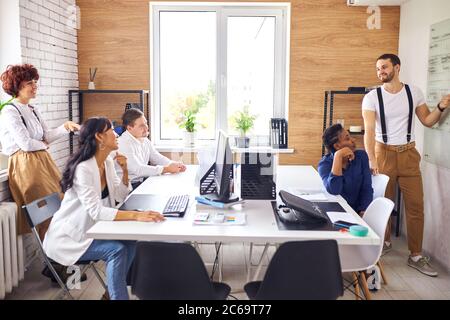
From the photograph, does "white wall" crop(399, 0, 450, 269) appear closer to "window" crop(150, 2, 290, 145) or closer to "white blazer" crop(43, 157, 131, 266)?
"window" crop(150, 2, 290, 145)

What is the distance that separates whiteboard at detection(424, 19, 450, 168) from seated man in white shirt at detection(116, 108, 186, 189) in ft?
6.94

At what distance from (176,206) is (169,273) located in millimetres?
766

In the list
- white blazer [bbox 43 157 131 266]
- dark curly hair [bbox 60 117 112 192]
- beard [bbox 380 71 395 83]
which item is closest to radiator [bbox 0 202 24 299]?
white blazer [bbox 43 157 131 266]

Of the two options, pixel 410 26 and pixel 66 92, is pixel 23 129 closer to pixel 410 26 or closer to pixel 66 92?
pixel 66 92

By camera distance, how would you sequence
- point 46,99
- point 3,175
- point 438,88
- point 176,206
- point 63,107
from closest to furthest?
1. point 176,206
2. point 3,175
3. point 438,88
4. point 46,99
5. point 63,107

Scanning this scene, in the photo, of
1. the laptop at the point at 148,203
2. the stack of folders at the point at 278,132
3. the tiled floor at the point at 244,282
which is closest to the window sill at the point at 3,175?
the tiled floor at the point at 244,282

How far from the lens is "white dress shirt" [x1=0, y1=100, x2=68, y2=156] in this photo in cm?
352

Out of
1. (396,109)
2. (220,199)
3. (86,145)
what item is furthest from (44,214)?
(396,109)

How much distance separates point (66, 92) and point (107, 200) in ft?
7.15

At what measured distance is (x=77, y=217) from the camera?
2.85 m

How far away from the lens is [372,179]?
3.85m

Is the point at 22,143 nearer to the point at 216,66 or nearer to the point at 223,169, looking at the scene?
the point at 223,169

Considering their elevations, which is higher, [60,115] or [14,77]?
[14,77]

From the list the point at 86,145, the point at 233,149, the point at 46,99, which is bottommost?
the point at 233,149
